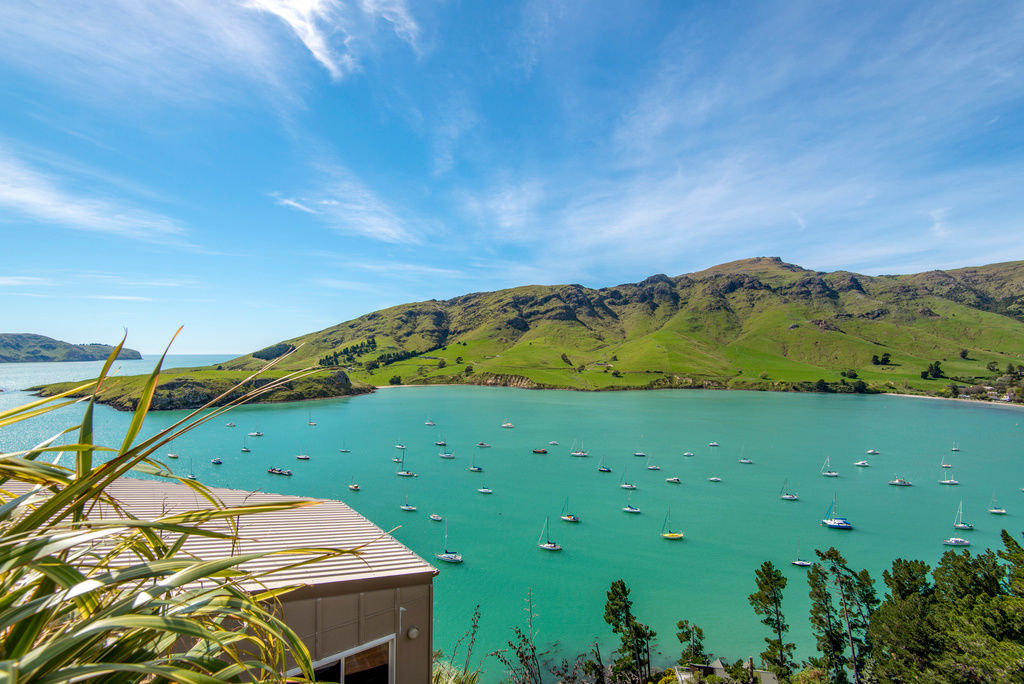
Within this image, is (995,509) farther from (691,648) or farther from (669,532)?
(691,648)

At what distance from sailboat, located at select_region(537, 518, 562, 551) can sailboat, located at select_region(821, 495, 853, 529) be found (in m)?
29.7

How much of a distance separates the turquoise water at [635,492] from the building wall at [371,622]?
22.0m

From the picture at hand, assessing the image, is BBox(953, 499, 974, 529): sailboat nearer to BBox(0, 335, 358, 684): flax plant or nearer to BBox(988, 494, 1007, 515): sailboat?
BBox(988, 494, 1007, 515): sailboat

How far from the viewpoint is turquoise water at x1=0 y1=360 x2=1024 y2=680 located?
1314 inches

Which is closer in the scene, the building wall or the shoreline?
the building wall

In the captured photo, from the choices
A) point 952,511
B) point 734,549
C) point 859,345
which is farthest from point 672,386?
point 734,549

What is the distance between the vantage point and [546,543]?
136 ft

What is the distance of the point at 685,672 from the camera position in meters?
23.1

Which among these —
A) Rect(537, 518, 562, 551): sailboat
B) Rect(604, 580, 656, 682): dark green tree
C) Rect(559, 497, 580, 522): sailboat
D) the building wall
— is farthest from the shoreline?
the building wall

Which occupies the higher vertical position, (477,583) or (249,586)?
(249,586)

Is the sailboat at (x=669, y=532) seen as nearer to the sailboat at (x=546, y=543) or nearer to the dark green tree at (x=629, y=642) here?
the sailboat at (x=546, y=543)

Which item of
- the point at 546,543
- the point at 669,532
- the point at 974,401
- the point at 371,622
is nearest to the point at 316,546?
the point at 371,622

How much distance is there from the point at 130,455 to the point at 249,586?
14.1 feet

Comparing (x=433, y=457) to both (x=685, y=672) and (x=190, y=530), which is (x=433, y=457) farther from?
(x=190, y=530)
